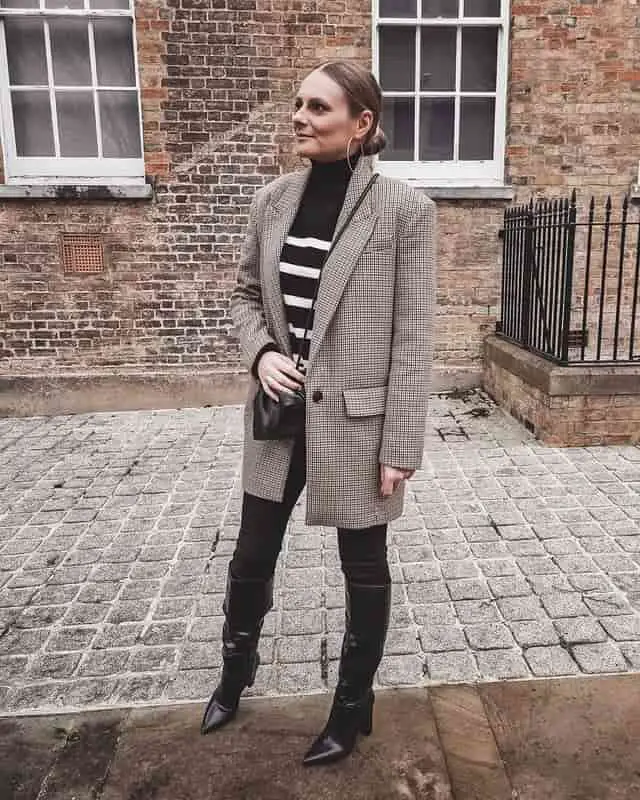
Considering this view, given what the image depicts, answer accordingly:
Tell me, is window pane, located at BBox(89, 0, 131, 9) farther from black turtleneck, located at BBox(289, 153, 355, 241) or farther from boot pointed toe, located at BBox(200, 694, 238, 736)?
boot pointed toe, located at BBox(200, 694, 238, 736)

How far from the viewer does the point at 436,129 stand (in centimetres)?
682

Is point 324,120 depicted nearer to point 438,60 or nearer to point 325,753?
point 325,753

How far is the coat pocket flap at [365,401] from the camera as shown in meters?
1.92

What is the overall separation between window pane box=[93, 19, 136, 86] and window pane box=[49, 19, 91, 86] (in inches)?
4.5

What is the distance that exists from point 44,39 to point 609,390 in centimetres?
604

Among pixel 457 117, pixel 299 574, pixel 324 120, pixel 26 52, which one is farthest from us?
pixel 457 117

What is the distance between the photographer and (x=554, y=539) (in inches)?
145

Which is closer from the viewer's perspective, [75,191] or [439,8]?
[75,191]

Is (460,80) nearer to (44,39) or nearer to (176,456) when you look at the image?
(44,39)

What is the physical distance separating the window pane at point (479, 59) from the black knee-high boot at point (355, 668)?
6.12m

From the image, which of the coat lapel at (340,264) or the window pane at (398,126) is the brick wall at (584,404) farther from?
the coat lapel at (340,264)

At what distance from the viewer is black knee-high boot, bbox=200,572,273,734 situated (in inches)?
85.4

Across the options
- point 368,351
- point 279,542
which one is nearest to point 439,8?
point 368,351

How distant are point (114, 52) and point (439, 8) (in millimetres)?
3196
